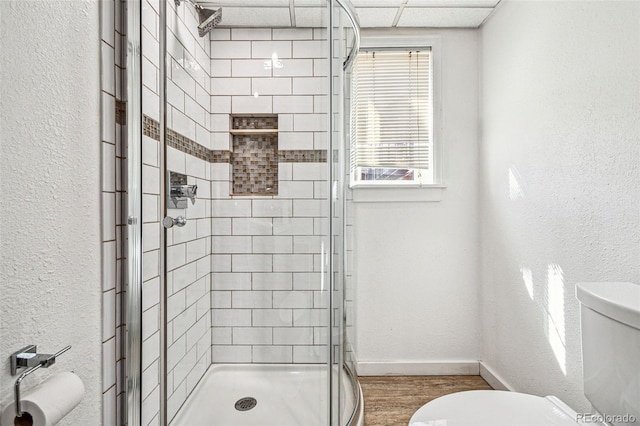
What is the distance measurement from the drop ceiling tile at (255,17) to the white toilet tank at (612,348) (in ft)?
4.41

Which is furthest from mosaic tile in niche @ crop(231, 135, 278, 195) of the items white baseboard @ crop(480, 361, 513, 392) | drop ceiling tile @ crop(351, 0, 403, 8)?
white baseboard @ crop(480, 361, 513, 392)

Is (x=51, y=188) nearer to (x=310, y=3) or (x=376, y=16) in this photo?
(x=310, y=3)

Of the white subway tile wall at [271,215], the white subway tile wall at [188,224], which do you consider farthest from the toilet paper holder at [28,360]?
the white subway tile wall at [271,215]

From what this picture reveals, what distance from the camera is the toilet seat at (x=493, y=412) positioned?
3.41 feet

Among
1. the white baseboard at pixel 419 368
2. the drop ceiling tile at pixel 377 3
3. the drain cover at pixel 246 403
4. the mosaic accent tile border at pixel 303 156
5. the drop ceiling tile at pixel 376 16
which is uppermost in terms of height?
the drop ceiling tile at pixel 376 16

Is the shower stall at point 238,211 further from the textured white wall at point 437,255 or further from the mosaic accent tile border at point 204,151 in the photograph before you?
the textured white wall at point 437,255

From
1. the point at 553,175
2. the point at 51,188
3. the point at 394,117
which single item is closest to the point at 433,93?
the point at 394,117

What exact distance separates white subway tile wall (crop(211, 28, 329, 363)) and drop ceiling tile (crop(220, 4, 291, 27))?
2 centimetres

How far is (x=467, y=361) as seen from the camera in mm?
2215

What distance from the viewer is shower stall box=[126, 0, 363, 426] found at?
1211 millimetres

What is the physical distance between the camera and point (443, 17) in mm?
2082

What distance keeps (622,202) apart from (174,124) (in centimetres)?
155

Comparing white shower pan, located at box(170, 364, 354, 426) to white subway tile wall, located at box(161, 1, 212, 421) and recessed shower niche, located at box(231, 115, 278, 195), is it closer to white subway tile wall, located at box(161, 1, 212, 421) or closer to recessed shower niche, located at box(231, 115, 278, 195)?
white subway tile wall, located at box(161, 1, 212, 421)

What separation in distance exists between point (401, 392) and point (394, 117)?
163 cm
